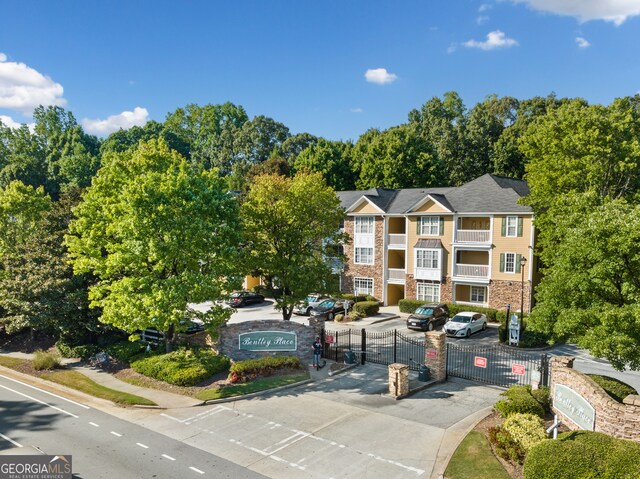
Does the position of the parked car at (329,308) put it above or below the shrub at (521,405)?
below

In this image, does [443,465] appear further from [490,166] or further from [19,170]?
[19,170]

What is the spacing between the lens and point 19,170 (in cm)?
8375

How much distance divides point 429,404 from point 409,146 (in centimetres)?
4780

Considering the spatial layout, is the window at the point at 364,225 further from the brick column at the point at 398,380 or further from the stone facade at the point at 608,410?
the stone facade at the point at 608,410

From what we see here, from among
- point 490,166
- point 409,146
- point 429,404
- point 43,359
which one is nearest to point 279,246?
point 429,404

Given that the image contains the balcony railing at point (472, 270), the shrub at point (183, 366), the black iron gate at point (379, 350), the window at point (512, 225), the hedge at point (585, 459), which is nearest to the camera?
the hedge at point (585, 459)

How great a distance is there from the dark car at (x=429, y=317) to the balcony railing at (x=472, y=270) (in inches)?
166

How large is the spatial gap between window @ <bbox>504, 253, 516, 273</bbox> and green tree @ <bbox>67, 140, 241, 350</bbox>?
22.3 m

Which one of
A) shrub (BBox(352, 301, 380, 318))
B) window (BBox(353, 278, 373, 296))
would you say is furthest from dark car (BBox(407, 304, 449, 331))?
window (BBox(353, 278, 373, 296))

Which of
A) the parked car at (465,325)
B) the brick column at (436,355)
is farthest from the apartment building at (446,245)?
the brick column at (436,355)

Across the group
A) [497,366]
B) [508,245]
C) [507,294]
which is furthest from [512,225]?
[497,366]

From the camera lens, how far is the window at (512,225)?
3647cm

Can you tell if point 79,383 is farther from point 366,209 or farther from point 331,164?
point 331,164

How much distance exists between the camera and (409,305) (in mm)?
39312
